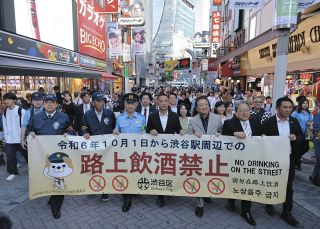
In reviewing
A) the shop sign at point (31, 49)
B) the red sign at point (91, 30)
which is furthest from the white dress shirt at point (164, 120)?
the red sign at point (91, 30)

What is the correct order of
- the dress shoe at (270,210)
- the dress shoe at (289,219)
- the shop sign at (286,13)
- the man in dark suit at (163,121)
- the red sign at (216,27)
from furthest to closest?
1. the red sign at (216,27)
2. the shop sign at (286,13)
3. the man in dark suit at (163,121)
4. the dress shoe at (270,210)
5. the dress shoe at (289,219)

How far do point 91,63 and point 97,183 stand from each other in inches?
694

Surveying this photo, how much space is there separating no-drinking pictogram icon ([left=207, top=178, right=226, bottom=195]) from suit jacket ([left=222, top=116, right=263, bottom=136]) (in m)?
0.78

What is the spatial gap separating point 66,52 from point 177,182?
542 inches

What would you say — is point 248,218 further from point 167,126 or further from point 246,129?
point 167,126

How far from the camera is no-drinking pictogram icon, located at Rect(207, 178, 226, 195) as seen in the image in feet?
13.5

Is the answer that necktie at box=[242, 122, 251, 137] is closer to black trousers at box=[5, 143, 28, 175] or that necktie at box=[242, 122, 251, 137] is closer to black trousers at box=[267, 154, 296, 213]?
black trousers at box=[267, 154, 296, 213]

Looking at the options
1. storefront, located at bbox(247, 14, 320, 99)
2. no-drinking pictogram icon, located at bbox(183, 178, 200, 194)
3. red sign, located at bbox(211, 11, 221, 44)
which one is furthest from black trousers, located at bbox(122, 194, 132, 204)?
red sign, located at bbox(211, 11, 221, 44)

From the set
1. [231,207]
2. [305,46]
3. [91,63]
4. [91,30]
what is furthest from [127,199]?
[91,30]

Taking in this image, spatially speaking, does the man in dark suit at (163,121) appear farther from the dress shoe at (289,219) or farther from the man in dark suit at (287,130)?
the dress shoe at (289,219)

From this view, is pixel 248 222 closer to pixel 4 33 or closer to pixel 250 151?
pixel 250 151

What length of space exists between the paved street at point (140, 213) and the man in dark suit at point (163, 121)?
0.40 metres

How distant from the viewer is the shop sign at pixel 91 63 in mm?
18611

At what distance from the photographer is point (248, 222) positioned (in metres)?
3.96
